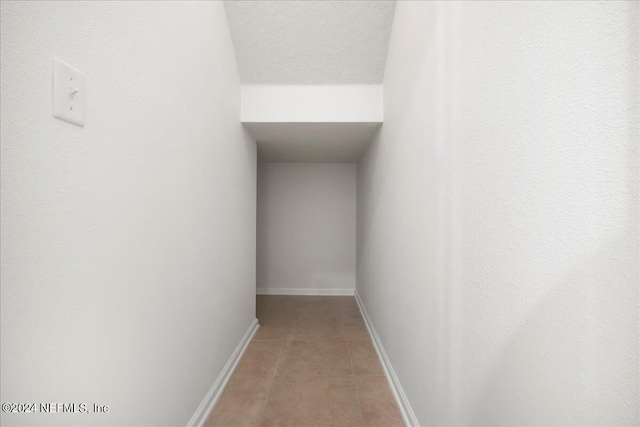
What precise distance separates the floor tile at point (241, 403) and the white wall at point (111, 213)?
0.72 feet

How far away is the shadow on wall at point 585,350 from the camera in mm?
501

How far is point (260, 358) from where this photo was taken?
2.67 m

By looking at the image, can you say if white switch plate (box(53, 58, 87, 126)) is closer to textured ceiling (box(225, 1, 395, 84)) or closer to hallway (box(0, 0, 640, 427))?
hallway (box(0, 0, 640, 427))

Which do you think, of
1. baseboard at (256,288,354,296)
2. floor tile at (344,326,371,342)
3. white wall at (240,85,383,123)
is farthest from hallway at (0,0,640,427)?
baseboard at (256,288,354,296)

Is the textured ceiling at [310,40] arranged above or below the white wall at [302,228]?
above

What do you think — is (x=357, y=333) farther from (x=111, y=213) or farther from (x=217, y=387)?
(x=111, y=213)

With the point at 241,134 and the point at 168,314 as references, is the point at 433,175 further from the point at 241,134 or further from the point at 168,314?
the point at 241,134

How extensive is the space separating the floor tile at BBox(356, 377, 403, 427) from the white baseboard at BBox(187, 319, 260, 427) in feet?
3.03

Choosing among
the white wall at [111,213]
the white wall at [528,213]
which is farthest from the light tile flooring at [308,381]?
the white wall at [528,213]

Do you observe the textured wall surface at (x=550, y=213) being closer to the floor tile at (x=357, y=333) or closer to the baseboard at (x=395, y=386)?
the baseboard at (x=395, y=386)

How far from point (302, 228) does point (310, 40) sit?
118 inches

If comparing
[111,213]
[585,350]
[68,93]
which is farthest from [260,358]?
[585,350]

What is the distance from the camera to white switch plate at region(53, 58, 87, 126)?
0.78 meters

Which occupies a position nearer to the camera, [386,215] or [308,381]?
[308,381]
